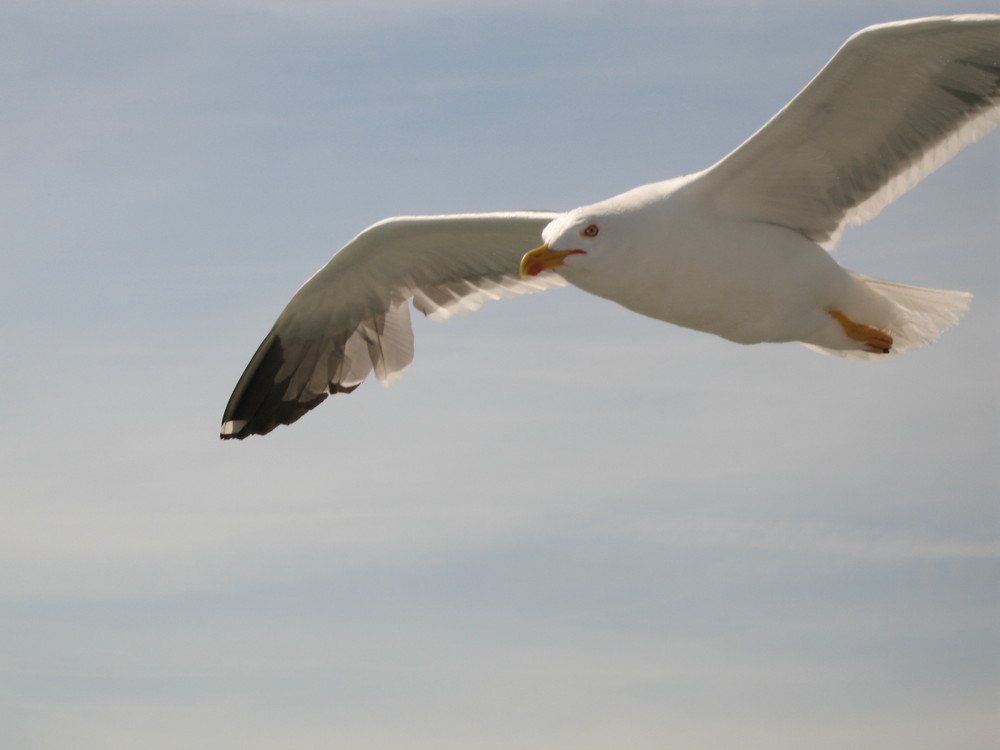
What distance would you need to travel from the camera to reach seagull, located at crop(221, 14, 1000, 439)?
6914 millimetres

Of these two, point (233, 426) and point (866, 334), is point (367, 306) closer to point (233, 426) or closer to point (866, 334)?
point (233, 426)

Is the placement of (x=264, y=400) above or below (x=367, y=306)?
below

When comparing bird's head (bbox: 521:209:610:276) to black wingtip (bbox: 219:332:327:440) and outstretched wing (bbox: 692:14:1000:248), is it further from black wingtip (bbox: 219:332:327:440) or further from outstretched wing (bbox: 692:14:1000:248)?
black wingtip (bbox: 219:332:327:440)

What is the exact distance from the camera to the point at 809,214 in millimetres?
7637

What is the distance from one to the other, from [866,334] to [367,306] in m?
3.52

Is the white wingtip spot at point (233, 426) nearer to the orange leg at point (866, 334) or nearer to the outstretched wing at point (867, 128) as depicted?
the outstretched wing at point (867, 128)

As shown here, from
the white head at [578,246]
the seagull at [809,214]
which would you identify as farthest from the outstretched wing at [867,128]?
the white head at [578,246]

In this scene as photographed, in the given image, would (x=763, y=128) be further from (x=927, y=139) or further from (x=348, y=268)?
(x=348, y=268)

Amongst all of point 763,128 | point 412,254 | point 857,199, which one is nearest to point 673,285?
point 763,128

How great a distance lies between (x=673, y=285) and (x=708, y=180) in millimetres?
653

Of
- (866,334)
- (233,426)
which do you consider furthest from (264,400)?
(866,334)

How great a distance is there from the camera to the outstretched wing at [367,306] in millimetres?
9031

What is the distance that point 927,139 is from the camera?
293 inches

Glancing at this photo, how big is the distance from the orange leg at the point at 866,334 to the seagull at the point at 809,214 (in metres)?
0.01
